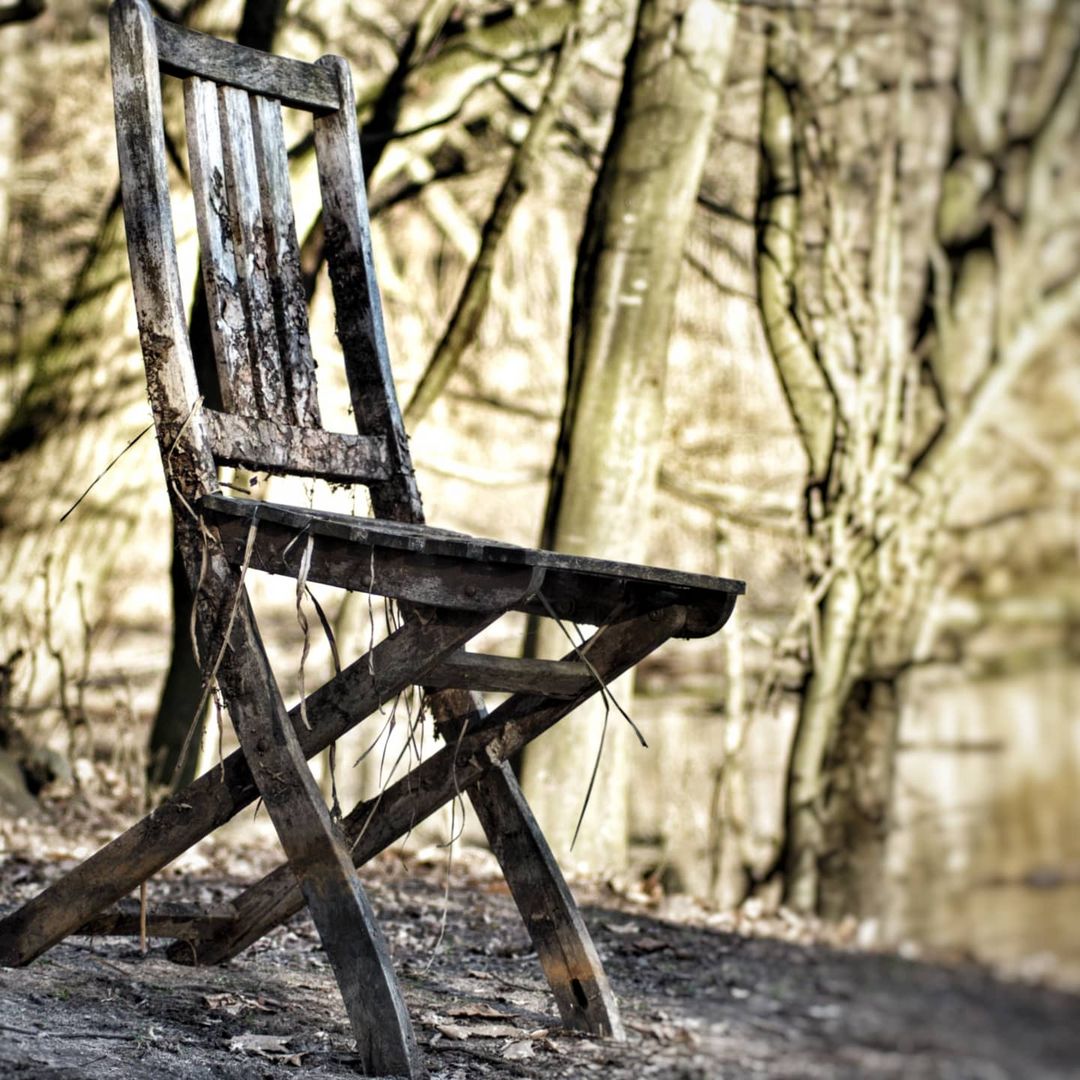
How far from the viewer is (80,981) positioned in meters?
2.34

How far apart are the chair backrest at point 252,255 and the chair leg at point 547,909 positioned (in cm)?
59

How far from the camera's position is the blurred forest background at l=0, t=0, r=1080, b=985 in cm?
47

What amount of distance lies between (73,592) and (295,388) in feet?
9.32

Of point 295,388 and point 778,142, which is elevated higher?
point 778,142

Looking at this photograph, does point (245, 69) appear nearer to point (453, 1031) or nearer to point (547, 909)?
point (547, 909)

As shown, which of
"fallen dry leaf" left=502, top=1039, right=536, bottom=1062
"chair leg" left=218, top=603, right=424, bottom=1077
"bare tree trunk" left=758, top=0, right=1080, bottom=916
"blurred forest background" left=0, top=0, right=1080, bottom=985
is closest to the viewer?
"blurred forest background" left=0, top=0, right=1080, bottom=985

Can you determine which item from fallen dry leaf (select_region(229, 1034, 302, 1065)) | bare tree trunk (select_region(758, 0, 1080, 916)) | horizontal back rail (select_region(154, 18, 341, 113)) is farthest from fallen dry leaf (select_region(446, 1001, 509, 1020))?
horizontal back rail (select_region(154, 18, 341, 113))

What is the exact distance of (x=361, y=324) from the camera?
8.61ft

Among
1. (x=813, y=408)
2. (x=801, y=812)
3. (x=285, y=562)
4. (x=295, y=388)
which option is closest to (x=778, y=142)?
(x=813, y=408)

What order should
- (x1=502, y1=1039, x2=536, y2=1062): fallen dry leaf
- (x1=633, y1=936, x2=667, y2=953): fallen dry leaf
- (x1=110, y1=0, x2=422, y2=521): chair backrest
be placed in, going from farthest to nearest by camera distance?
1. (x1=633, y1=936, x2=667, y2=953): fallen dry leaf
2. (x1=110, y1=0, x2=422, y2=521): chair backrest
3. (x1=502, y1=1039, x2=536, y2=1062): fallen dry leaf

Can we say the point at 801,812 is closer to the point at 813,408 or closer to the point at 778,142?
the point at 813,408

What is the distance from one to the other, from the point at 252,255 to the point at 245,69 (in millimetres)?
399

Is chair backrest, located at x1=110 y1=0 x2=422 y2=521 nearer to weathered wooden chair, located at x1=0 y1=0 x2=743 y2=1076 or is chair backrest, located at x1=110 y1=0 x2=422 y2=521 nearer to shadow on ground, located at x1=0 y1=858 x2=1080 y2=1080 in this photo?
weathered wooden chair, located at x1=0 y1=0 x2=743 y2=1076

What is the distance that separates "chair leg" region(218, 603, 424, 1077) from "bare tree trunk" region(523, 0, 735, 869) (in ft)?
A: 7.84
